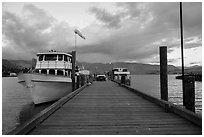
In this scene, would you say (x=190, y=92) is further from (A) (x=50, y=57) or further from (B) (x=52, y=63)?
(A) (x=50, y=57)

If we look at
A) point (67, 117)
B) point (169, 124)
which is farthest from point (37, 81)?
point (169, 124)

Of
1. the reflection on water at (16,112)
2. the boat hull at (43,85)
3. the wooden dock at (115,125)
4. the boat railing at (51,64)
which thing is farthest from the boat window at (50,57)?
the wooden dock at (115,125)

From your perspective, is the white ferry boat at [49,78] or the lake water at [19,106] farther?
the white ferry boat at [49,78]

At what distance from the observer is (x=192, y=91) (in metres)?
7.34

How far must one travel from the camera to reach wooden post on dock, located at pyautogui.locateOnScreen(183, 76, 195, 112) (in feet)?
24.0

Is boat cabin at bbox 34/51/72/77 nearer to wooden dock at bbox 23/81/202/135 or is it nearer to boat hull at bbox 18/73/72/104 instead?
boat hull at bbox 18/73/72/104

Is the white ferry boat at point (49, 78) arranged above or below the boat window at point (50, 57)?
below

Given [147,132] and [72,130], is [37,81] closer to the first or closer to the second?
[72,130]

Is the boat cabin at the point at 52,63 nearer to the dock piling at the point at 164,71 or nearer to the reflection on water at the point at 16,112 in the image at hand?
the reflection on water at the point at 16,112

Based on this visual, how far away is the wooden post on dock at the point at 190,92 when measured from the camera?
7.31 m

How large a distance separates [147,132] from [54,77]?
41.0 feet

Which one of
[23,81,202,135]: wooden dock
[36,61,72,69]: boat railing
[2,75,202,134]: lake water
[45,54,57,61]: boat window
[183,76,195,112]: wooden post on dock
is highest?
[45,54,57,61]: boat window

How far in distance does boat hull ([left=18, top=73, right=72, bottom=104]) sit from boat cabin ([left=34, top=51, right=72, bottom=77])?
Result: 1638 mm

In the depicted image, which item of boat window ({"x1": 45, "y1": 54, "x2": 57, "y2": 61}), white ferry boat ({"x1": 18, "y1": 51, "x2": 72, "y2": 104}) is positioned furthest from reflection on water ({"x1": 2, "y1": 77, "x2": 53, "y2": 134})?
boat window ({"x1": 45, "y1": 54, "x2": 57, "y2": 61})
